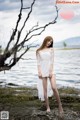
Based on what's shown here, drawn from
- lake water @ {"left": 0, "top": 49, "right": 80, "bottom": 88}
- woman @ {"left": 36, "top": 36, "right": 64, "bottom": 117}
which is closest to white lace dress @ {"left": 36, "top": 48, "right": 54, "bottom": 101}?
woman @ {"left": 36, "top": 36, "right": 64, "bottom": 117}

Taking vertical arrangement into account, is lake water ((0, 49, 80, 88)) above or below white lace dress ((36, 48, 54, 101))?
below

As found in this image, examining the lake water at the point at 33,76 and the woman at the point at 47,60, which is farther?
the lake water at the point at 33,76

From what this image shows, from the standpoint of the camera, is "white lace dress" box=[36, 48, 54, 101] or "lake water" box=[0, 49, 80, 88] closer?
"white lace dress" box=[36, 48, 54, 101]

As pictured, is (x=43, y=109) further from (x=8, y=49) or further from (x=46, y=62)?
(x=8, y=49)

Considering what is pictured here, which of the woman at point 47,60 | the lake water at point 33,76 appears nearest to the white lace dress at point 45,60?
the woman at point 47,60

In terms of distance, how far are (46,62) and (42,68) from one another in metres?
0.22

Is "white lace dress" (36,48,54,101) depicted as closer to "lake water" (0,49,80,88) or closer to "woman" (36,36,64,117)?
"woman" (36,36,64,117)

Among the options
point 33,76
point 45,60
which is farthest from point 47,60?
point 33,76

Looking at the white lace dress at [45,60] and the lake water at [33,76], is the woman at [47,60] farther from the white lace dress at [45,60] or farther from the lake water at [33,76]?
the lake water at [33,76]

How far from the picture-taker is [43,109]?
47.0ft

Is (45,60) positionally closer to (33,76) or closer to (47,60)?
(47,60)

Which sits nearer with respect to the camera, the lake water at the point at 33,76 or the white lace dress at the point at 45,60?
the white lace dress at the point at 45,60

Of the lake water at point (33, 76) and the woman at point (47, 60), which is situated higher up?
the woman at point (47, 60)

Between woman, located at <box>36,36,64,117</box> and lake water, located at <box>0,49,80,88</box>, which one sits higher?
woman, located at <box>36,36,64,117</box>
